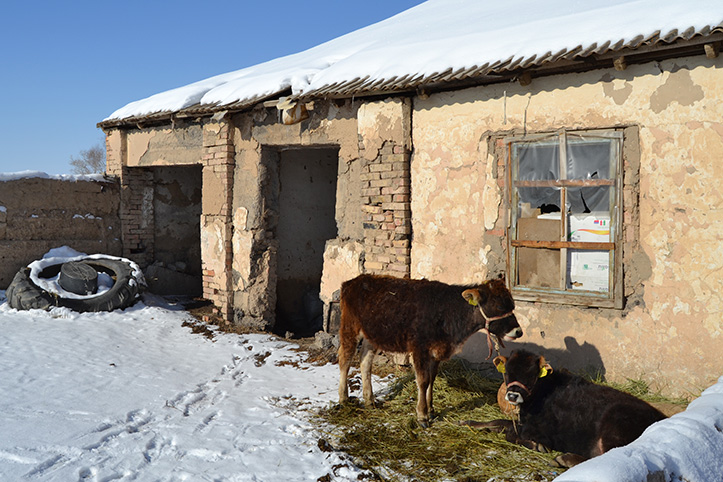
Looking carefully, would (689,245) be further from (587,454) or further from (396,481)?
(396,481)

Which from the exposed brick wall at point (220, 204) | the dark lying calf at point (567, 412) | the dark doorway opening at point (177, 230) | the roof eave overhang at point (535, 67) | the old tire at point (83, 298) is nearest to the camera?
the dark lying calf at point (567, 412)

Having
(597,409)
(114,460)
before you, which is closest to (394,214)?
(597,409)

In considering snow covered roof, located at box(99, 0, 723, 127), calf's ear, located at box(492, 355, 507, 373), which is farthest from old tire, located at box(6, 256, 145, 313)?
calf's ear, located at box(492, 355, 507, 373)

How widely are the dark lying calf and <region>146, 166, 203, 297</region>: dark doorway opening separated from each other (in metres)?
7.59

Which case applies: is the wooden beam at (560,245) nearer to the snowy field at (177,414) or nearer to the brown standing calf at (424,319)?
the brown standing calf at (424,319)

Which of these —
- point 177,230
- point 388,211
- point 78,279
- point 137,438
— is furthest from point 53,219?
point 137,438

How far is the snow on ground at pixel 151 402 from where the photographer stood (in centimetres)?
360

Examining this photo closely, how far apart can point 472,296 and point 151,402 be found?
3117 millimetres

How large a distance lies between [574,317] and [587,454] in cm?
184

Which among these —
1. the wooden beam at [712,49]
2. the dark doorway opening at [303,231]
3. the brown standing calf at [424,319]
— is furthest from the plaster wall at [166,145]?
the wooden beam at [712,49]

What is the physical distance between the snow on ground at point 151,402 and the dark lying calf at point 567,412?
1.28m

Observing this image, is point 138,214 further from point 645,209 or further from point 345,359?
point 645,209

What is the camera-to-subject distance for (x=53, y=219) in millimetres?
8984

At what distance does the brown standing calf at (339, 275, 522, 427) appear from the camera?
421cm
